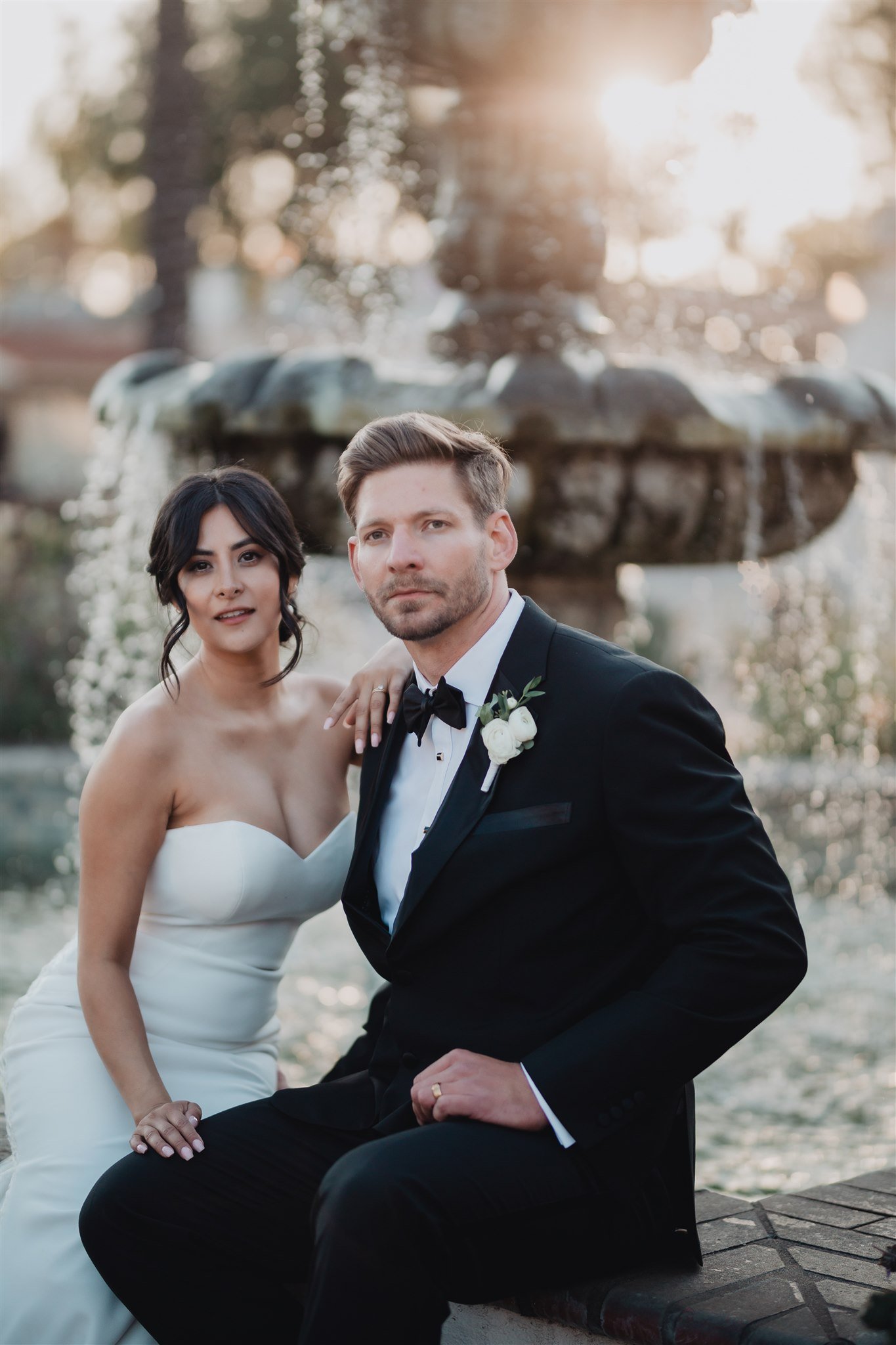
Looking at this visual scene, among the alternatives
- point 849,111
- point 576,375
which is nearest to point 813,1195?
point 576,375

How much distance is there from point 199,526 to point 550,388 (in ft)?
6.08

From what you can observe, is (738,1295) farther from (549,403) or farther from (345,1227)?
(549,403)

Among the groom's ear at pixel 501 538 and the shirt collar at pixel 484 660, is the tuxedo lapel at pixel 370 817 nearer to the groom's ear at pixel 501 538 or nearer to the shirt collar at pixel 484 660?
the shirt collar at pixel 484 660

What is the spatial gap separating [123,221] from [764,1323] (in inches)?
1326

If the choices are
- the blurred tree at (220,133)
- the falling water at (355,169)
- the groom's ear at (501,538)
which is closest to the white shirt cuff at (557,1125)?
the groom's ear at (501,538)

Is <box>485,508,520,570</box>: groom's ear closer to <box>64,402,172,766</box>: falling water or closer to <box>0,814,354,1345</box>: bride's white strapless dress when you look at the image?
<box>0,814,354,1345</box>: bride's white strapless dress

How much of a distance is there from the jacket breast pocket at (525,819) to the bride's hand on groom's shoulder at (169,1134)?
777 mm

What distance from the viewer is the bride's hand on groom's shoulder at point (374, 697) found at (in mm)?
3154

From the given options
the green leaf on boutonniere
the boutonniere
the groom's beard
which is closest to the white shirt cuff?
the boutonniere

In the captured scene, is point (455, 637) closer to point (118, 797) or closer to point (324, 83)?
point (118, 797)

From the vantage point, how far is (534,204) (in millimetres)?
5941

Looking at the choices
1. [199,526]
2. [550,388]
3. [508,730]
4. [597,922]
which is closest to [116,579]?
[550,388]

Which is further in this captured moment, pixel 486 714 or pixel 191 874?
pixel 191 874

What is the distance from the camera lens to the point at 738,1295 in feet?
8.21
